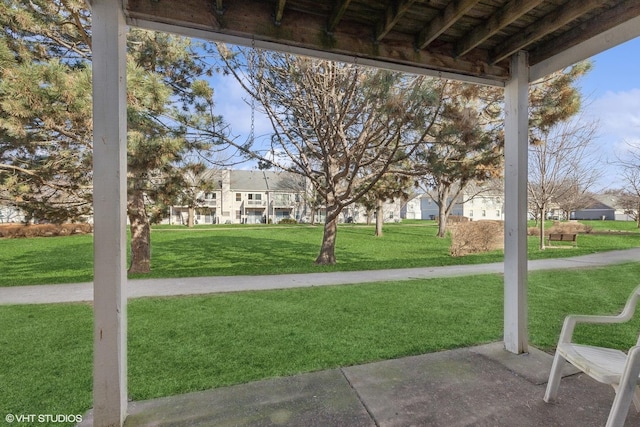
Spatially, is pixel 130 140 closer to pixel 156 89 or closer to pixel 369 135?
pixel 156 89

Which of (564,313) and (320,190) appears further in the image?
(320,190)

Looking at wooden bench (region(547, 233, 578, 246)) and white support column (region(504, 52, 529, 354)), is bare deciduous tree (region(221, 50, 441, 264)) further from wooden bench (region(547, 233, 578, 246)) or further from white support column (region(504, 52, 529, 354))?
wooden bench (region(547, 233, 578, 246))

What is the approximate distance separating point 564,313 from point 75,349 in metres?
5.87

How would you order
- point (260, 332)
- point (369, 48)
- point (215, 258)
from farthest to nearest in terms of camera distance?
point (215, 258) → point (260, 332) → point (369, 48)

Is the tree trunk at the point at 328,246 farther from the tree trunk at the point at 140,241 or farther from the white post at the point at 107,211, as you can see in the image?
the white post at the point at 107,211

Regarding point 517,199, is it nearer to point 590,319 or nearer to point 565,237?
point 590,319

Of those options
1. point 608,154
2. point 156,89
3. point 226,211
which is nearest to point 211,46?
point 156,89

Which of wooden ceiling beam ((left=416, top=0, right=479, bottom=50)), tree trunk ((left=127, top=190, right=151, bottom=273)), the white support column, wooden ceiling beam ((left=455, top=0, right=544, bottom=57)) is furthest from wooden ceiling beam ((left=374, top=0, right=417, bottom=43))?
tree trunk ((left=127, top=190, right=151, bottom=273))

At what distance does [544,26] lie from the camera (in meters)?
2.32

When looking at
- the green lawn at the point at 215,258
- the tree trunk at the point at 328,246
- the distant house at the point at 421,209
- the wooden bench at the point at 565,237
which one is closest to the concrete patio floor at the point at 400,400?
the green lawn at the point at 215,258

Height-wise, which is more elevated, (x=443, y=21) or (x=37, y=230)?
(x=443, y=21)

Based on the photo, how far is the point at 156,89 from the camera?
512 cm

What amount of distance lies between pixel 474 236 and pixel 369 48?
9808 mm

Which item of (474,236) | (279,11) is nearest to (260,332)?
(279,11)
